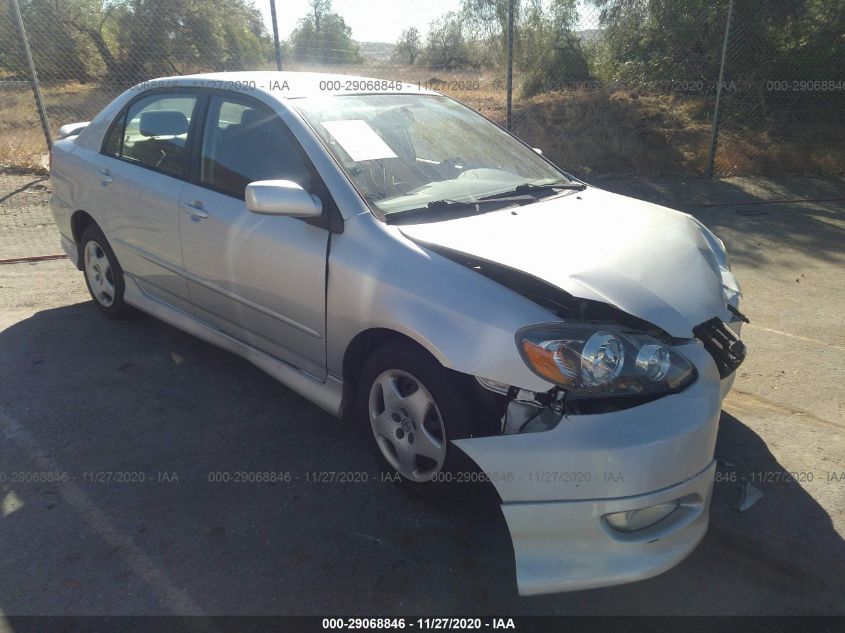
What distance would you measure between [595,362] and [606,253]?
2.03ft

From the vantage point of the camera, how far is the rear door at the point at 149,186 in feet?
13.0

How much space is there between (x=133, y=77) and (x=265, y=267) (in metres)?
11.1

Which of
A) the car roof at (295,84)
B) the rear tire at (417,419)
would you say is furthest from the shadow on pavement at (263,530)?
the car roof at (295,84)

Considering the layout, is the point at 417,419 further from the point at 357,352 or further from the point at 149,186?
the point at 149,186

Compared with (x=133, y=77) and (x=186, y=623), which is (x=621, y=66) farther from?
(x=186, y=623)

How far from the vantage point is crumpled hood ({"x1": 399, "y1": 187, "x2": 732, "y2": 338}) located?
101 inches

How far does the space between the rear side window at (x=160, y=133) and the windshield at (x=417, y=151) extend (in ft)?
3.12

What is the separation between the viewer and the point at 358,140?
11.0ft

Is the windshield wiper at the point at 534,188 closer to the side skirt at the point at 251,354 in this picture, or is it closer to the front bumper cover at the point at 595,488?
the side skirt at the point at 251,354

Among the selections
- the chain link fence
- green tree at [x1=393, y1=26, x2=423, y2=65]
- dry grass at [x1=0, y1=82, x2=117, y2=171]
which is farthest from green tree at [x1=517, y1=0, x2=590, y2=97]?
dry grass at [x1=0, y1=82, x2=117, y2=171]

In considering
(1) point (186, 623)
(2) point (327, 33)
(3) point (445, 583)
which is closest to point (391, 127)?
(3) point (445, 583)

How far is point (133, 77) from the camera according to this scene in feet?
41.4

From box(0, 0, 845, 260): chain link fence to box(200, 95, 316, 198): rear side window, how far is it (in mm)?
6029

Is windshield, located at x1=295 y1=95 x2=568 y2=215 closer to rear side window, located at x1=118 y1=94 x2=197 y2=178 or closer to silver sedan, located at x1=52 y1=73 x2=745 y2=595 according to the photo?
silver sedan, located at x1=52 y1=73 x2=745 y2=595
